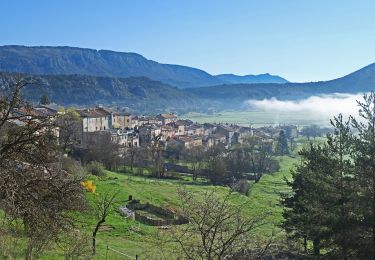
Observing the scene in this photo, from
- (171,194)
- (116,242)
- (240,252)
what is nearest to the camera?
(240,252)

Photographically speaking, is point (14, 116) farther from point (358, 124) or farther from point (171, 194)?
point (171, 194)

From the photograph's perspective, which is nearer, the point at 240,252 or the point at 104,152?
the point at 240,252

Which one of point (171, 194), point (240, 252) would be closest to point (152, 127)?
point (171, 194)

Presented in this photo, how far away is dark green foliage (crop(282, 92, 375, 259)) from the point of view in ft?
68.2

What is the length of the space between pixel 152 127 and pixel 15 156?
383 feet

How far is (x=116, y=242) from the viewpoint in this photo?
103 ft

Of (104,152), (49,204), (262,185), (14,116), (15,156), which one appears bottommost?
(262,185)

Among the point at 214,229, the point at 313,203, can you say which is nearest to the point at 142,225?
the point at 313,203

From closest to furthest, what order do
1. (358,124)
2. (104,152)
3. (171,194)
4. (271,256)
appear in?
1. (358,124)
2. (271,256)
3. (171,194)
4. (104,152)

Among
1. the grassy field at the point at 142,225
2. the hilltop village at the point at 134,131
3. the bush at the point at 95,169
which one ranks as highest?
the hilltop village at the point at 134,131

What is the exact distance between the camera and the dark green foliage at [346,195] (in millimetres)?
20781

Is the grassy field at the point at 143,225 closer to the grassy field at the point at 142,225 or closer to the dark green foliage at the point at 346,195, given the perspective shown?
the grassy field at the point at 142,225

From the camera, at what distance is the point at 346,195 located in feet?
74.4

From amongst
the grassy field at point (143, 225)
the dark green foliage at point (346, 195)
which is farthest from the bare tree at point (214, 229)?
the dark green foliage at point (346, 195)
